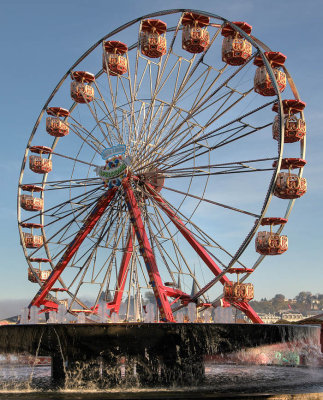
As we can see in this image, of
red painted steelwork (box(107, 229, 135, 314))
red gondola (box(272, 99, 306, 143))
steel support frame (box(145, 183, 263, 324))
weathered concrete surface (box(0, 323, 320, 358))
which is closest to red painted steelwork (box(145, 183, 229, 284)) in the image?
steel support frame (box(145, 183, 263, 324))

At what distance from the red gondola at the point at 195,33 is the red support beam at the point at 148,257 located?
22.4 ft

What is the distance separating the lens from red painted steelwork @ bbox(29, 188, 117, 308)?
29.5 meters

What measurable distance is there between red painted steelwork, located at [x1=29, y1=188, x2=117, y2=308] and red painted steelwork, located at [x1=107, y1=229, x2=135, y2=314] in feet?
6.18

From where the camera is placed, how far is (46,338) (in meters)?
17.1

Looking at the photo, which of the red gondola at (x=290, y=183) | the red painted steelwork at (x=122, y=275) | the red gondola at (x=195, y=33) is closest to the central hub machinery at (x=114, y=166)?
the red painted steelwork at (x=122, y=275)

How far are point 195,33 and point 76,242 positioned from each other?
11.3 m

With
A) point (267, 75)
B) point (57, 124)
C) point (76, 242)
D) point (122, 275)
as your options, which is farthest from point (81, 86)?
point (267, 75)

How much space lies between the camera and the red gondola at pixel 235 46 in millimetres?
27125

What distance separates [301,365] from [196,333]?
7363 mm

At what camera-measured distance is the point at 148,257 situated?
26.0 metres

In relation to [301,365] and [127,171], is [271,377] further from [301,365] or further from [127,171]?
[127,171]

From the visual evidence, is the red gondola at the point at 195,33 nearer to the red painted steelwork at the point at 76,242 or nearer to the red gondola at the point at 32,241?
the red painted steelwork at the point at 76,242

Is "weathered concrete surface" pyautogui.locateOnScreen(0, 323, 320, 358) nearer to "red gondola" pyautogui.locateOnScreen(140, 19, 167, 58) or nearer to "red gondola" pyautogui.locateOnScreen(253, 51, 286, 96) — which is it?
"red gondola" pyautogui.locateOnScreen(253, 51, 286, 96)

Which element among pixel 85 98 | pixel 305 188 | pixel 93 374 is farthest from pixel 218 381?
pixel 85 98
